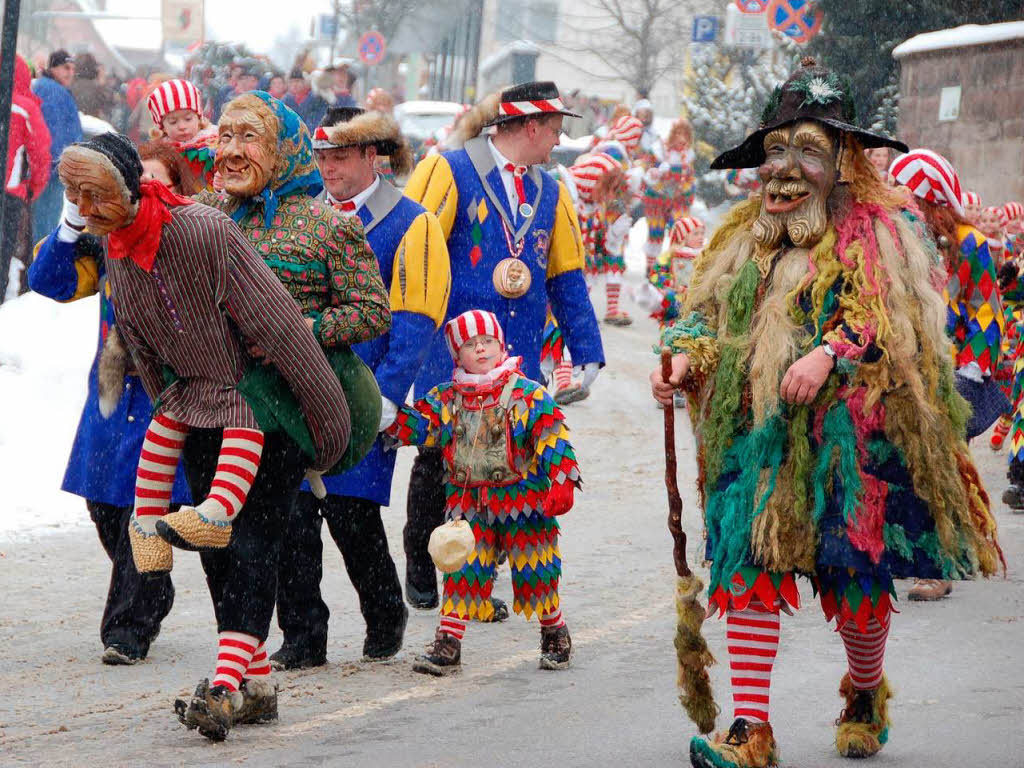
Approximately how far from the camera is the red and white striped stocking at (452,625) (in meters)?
6.07

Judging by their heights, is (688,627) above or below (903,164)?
below

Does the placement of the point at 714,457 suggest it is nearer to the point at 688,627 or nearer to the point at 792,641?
the point at 688,627

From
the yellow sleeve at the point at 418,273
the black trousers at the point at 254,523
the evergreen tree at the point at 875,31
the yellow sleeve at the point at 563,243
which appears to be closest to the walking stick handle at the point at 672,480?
the black trousers at the point at 254,523

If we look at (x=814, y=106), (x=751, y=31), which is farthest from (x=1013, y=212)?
(x=751, y=31)

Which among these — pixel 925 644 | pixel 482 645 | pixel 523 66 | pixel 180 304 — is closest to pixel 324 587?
pixel 482 645

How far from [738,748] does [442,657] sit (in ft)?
5.32

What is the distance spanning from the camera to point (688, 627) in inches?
197

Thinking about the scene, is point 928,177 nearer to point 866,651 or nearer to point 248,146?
point 866,651

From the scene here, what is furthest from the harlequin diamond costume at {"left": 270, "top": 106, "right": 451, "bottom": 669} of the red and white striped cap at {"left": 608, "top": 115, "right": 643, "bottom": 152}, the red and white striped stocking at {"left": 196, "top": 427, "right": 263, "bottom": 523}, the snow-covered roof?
the red and white striped cap at {"left": 608, "top": 115, "right": 643, "bottom": 152}

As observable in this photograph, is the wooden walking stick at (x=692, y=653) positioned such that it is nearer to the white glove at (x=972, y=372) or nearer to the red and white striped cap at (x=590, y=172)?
the white glove at (x=972, y=372)

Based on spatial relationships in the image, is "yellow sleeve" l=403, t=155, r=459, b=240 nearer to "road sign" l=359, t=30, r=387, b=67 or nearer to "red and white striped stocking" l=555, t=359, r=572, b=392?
"red and white striped stocking" l=555, t=359, r=572, b=392

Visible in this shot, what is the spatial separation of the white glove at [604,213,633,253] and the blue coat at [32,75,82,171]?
5.72 m

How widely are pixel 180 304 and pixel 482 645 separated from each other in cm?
238

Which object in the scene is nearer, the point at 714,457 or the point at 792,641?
the point at 714,457
